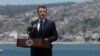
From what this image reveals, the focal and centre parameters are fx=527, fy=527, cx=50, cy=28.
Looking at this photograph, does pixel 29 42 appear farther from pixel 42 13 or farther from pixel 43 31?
pixel 42 13

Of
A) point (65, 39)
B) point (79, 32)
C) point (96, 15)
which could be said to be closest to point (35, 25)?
point (65, 39)

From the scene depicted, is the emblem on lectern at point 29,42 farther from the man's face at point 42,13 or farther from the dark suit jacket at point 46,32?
the man's face at point 42,13

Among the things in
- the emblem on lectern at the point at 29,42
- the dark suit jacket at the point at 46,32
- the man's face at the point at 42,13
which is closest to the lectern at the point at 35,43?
the emblem on lectern at the point at 29,42

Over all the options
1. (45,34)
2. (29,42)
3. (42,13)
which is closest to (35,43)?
(29,42)

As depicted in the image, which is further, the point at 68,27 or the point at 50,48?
the point at 68,27

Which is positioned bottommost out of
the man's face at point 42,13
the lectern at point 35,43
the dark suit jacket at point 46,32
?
the lectern at point 35,43

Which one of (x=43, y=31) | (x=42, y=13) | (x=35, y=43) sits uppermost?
(x=42, y=13)

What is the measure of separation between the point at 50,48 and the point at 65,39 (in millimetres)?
129089

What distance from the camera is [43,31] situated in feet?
16.9

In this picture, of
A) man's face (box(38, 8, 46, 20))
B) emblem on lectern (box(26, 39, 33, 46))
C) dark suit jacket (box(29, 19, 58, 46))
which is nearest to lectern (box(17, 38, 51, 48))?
emblem on lectern (box(26, 39, 33, 46))

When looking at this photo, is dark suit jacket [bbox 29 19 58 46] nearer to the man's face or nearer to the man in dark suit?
the man in dark suit

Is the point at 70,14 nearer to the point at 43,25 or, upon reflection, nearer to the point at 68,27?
the point at 68,27

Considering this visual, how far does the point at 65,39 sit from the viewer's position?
134 meters

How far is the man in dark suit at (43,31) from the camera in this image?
5.08 m
